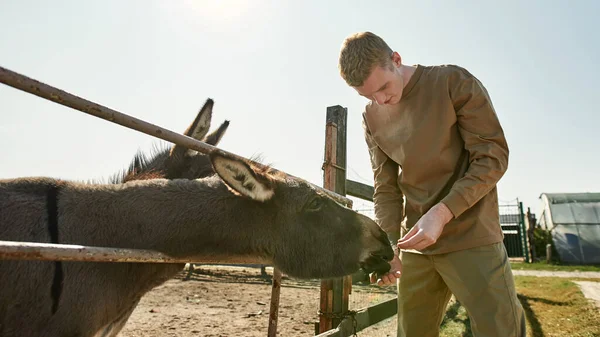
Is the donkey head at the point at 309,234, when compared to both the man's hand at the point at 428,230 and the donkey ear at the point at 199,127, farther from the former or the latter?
the donkey ear at the point at 199,127

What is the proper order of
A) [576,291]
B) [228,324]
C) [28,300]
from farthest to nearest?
1. [576,291]
2. [228,324]
3. [28,300]

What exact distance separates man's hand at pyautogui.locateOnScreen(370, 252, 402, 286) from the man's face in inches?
46.9

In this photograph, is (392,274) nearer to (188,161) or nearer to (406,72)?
(406,72)

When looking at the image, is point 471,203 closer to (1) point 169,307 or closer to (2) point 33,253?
(2) point 33,253

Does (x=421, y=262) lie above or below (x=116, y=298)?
above

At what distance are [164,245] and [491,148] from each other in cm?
222

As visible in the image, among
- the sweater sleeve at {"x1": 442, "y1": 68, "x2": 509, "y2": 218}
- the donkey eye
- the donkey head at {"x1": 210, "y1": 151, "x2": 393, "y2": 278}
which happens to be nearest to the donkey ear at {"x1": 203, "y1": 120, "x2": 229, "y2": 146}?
the donkey head at {"x1": 210, "y1": 151, "x2": 393, "y2": 278}

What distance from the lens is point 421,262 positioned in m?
2.97

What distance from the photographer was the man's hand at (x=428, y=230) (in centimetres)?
230

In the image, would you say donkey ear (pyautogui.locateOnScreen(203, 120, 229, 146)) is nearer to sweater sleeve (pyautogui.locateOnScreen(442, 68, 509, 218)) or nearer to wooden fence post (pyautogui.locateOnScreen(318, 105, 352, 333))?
wooden fence post (pyautogui.locateOnScreen(318, 105, 352, 333))

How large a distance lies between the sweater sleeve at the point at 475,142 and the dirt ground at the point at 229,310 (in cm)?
337

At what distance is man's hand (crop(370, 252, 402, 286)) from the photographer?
3.01 metres

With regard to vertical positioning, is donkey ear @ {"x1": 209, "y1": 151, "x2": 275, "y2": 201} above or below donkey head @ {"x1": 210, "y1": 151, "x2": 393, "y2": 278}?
above

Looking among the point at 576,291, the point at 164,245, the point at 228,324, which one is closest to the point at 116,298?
the point at 164,245
